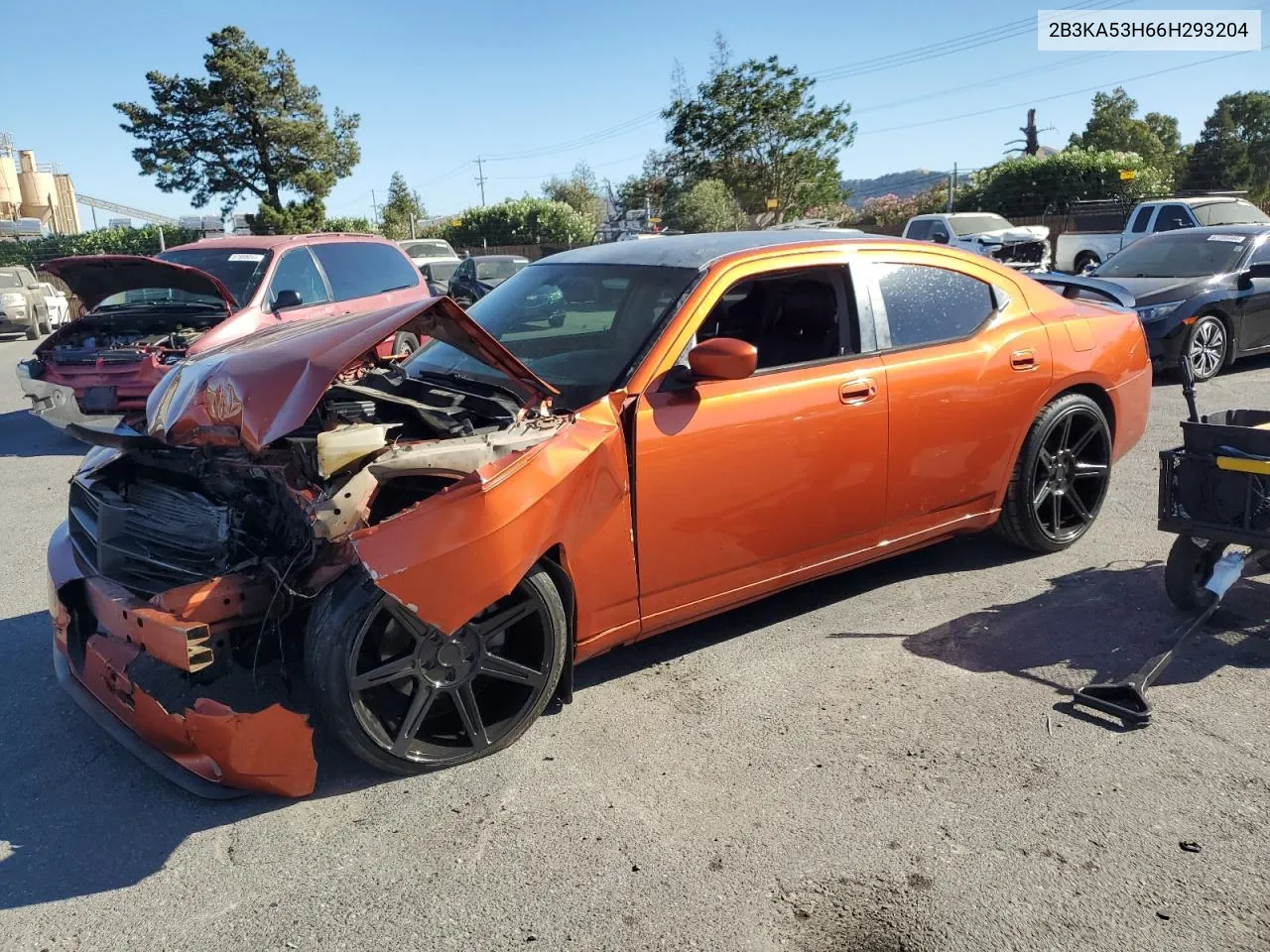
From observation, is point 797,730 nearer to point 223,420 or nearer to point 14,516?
point 223,420

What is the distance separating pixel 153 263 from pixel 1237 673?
23.3 ft

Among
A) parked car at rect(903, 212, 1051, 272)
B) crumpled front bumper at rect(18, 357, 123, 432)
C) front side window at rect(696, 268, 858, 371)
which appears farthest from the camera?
parked car at rect(903, 212, 1051, 272)

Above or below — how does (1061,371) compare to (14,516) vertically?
above

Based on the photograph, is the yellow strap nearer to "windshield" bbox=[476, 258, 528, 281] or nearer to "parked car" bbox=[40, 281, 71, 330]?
"windshield" bbox=[476, 258, 528, 281]

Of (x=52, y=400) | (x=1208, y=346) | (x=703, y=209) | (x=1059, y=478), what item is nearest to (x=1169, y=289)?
(x=1208, y=346)

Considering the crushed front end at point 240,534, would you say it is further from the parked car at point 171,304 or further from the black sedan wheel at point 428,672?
the parked car at point 171,304

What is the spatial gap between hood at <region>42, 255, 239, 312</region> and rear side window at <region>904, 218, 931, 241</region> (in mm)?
17123

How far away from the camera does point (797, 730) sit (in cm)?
346

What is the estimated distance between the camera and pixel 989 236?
20875 millimetres

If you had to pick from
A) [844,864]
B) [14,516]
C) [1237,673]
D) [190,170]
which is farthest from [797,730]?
[190,170]

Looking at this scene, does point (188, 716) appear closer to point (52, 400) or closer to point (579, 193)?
point (52, 400)

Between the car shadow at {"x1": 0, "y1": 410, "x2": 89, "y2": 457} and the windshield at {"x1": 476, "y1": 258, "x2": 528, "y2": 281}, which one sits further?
the windshield at {"x1": 476, "y1": 258, "x2": 528, "y2": 281}

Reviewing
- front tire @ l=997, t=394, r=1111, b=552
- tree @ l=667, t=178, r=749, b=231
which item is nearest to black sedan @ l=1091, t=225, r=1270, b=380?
front tire @ l=997, t=394, r=1111, b=552

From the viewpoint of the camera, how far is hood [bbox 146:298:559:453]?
3.06 m
